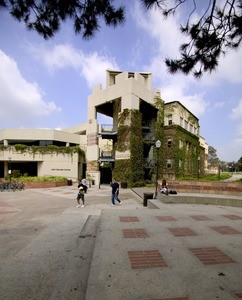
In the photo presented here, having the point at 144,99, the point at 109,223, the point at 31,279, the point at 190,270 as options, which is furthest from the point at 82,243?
the point at 144,99

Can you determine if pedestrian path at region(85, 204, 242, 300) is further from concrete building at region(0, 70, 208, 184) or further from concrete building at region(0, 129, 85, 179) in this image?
concrete building at region(0, 129, 85, 179)

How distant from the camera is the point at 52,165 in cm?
3384

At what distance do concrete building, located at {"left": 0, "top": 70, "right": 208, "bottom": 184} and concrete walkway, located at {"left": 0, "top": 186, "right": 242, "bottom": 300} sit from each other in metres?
19.7

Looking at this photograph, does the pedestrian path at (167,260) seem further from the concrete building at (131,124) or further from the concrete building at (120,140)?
the concrete building at (131,124)

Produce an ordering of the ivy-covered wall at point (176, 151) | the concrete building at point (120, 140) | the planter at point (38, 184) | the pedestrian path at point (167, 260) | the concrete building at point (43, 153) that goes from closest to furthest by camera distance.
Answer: the pedestrian path at point (167, 260), the planter at point (38, 184), the concrete building at point (120, 140), the concrete building at point (43, 153), the ivy-covered wall at point (176, 151)

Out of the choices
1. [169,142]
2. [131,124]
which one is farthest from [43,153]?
[169,142]

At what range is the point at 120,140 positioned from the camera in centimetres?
2862

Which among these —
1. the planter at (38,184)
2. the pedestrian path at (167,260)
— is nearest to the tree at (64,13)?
the pedestrian path at (167,260)

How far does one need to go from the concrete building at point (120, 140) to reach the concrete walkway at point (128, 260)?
19699mm

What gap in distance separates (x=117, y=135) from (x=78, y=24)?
934 inches

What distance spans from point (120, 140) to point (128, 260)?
959 inches

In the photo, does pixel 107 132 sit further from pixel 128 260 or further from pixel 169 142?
pixel 128 260

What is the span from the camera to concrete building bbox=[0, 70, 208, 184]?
28234mm

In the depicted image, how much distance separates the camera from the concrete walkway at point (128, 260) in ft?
11.6
